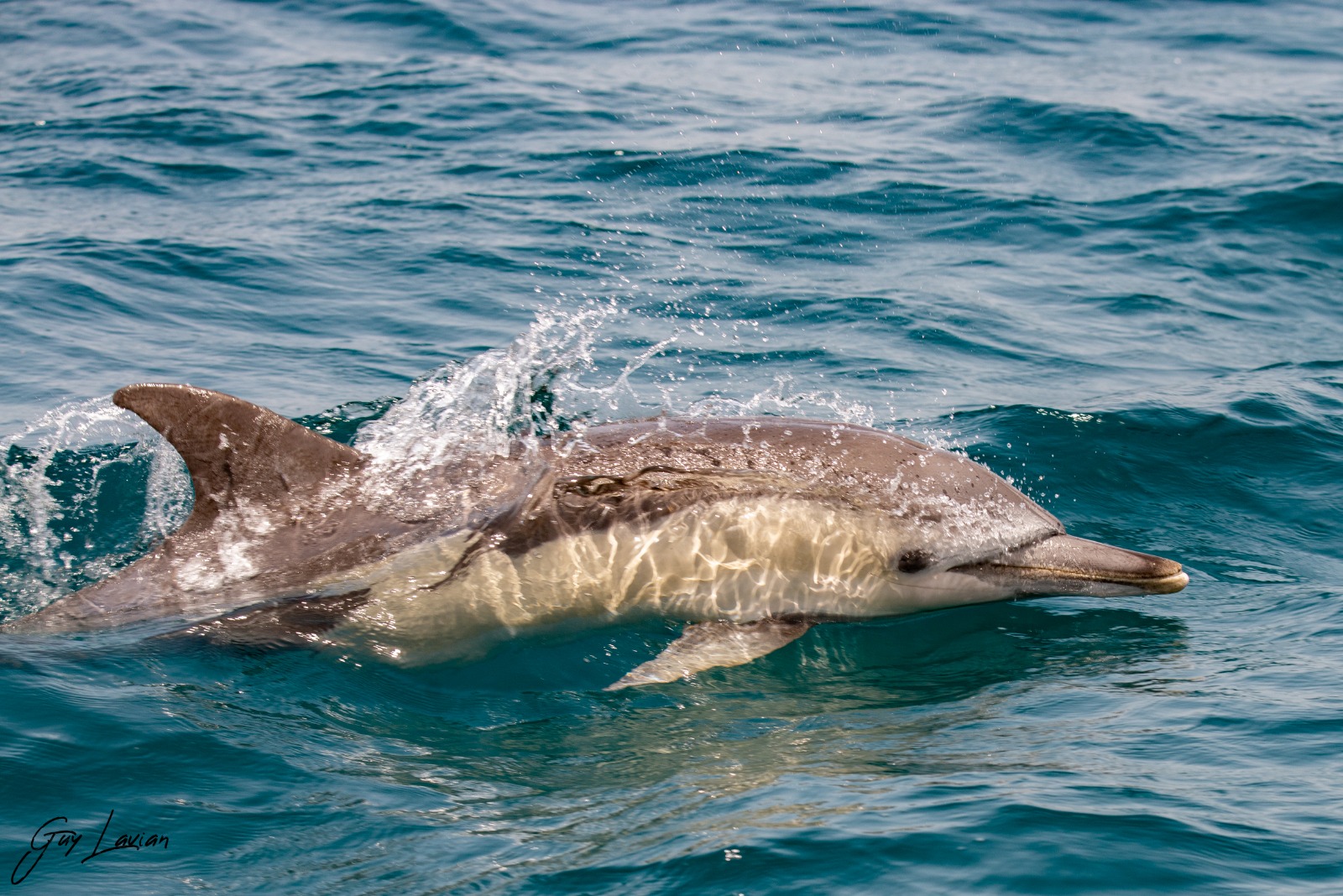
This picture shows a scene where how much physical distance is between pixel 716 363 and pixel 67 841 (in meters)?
7.61

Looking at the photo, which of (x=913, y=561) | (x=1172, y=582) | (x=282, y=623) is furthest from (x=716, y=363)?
(x=282, y=623)

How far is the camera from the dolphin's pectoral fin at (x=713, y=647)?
6.78 metres

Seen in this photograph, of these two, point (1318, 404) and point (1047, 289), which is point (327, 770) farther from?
point (1047, 289)

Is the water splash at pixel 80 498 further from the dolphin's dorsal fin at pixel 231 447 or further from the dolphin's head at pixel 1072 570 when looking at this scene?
the dolphin's head at pixel 1072 570

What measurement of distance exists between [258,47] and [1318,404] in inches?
727

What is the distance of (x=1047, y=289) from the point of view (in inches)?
571

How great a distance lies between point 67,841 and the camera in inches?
209

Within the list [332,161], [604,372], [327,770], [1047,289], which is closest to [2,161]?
[332,161]

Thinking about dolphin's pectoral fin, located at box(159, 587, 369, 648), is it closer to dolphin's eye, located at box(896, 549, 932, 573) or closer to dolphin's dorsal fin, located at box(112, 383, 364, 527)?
dolphin's dorsal fin, located at box(112, 383, 364, 527)

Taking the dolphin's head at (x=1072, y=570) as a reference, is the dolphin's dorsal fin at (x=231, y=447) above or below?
above

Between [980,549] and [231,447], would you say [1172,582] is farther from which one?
[231,447]

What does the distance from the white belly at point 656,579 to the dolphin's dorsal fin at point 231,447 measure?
0.71 m

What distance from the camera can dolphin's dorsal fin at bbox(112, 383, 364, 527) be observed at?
7.08m

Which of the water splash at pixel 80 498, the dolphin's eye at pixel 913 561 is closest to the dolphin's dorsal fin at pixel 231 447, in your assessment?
the water splash at pixel 80 498
